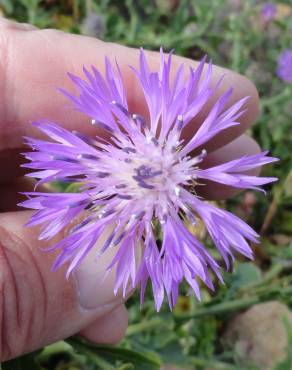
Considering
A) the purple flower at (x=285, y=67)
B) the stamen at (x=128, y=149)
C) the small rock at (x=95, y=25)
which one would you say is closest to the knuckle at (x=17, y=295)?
the stamen at (x=128, y=149)

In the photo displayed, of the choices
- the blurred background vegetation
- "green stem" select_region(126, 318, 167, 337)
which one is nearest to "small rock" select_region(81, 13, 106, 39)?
the blurred background vegetation

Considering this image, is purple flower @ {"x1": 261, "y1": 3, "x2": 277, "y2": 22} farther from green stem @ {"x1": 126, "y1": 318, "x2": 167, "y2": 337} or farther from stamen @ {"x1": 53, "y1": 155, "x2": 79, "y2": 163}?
stamen @ {"x1": 53, "y1": 155, "x2": 79, "y2": 163}

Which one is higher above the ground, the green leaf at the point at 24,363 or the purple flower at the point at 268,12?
the purple flower at the point at 268,12

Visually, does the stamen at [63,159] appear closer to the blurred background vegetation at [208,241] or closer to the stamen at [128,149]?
the stamen at [128,149]

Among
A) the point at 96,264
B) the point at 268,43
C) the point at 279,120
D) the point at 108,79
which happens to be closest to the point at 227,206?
the point at 279,120

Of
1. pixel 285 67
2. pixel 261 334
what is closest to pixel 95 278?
pixel 261 334

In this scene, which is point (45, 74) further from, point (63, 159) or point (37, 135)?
point (63, 159)
